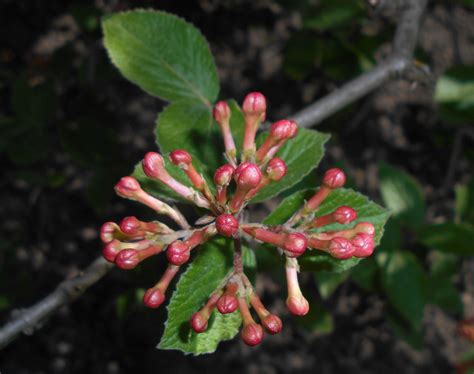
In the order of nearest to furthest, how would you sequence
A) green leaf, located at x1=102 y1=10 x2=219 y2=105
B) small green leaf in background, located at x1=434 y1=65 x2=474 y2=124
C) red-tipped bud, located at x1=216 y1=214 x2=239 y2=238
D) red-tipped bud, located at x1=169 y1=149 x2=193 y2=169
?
red-tipped bud, located at x1=216 y1=214 x2=239 y2=238 → red-tipped bud, located at x1=169 y1=149 x2=193 y2=169 → green leaf, located at x1=102 y1=10 x2=219 y2=105 → small green leaf in background, located at x1=434 y1=65 x2=474 y2=124

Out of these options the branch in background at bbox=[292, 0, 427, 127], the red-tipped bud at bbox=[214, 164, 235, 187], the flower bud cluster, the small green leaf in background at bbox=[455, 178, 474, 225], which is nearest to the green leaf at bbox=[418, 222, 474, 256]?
the small green leaf in background at bbox=[455, 178, 474, 225]

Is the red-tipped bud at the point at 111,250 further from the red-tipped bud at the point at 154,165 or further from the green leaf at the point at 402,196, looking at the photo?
the green leaf at the point at 402,196

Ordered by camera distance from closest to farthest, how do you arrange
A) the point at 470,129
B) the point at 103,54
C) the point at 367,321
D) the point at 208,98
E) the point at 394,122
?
the point at 208,98
the point at 103,54
the point at 470,129
the point at 367,321
the point at 394,122

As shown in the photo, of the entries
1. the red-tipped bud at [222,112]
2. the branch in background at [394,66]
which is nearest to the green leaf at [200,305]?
the red-tipped bud at [222,112]

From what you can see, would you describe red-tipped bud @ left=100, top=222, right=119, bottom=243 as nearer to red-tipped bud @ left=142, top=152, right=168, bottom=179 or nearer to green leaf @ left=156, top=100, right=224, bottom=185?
red-tipped bud @ left=142, top=152, right=168, bottom=179

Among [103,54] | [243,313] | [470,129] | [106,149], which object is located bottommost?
[470,129]

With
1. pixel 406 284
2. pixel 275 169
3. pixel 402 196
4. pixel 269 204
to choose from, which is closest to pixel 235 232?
pixel 275 169

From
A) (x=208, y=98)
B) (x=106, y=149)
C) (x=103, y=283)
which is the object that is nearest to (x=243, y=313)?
(x=208, y=98)

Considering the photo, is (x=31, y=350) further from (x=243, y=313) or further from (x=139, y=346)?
(x=243, y=313)
